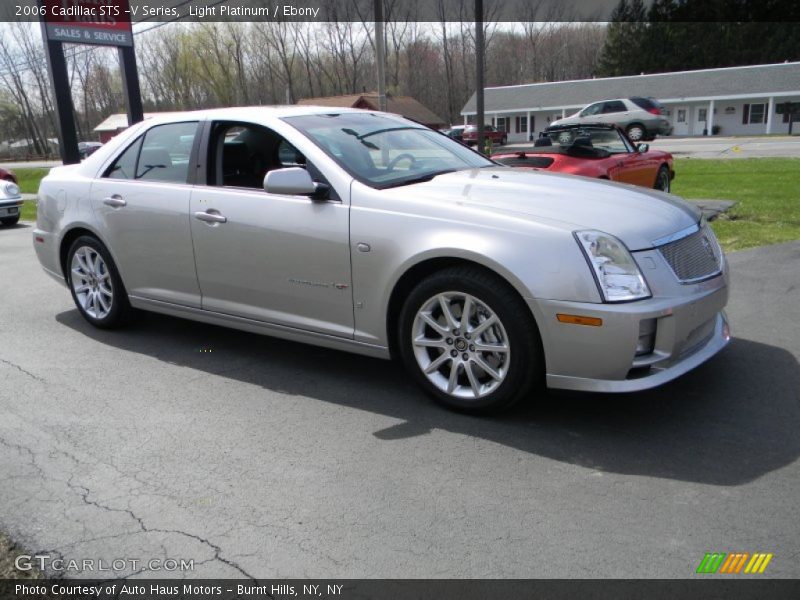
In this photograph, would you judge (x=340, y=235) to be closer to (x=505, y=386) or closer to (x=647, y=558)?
(x=505, y=386)

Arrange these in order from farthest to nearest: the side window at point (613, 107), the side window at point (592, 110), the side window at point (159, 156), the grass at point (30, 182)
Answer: the side window at point (592, 110), the side window at point (613, 107), the grass at point (30, 182), the side window at point (159, 156)

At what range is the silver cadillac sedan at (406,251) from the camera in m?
3.33

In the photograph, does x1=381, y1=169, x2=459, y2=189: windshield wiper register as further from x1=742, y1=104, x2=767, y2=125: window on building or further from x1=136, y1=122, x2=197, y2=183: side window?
x1=742, y1=104, x2=767, y2=125: window on building

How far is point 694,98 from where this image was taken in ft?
160

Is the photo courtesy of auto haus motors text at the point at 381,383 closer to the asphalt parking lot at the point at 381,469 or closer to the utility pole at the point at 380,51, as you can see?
the asphalt parking lot at the point at 381,469

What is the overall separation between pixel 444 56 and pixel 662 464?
81.9 meters

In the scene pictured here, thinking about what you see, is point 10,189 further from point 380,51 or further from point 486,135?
point 486,135

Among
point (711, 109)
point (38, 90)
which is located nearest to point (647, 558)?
point (711, 109)

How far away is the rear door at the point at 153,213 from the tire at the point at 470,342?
1.79 meters

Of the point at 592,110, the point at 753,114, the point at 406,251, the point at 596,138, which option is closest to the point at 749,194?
the point at 596,138

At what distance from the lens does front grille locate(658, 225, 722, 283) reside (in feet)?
11.5

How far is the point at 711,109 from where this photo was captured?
159 feet

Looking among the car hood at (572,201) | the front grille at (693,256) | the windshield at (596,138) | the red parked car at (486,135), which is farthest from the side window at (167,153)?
the red parked car at (486,135)

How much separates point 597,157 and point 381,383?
6531mm
